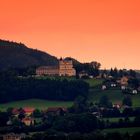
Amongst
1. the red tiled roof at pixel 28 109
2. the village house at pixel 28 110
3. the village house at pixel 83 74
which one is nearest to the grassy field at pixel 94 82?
the village house at pixel 83 74

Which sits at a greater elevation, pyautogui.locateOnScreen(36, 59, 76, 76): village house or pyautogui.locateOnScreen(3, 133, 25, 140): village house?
pyautogui.locateOnScreen(36, 59, 76, 76): village house

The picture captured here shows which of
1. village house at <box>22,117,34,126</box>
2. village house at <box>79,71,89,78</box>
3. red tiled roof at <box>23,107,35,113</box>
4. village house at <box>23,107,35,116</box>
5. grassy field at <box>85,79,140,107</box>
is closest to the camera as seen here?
village house at <box>22,117,34,126</box>

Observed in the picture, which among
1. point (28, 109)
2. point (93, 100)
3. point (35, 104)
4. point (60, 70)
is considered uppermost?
point (60, 70)

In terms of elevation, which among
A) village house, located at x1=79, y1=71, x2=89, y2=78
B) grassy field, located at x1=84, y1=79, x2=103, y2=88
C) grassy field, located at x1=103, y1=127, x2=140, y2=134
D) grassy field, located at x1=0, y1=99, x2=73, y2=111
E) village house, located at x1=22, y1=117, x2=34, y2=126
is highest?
village house, located at x1=79, y1=71, x2=89, y2=78

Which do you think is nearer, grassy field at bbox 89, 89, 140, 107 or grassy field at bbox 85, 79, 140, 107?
grassy field at bbox 89, 89, 140, 107

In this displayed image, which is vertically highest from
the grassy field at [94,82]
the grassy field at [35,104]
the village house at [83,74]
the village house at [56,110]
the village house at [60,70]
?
the village house at [60,70]

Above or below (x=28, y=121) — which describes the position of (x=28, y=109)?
above

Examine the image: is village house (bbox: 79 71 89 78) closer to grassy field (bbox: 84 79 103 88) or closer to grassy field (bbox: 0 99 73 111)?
grassy field (bbox: 84 79 103 88)

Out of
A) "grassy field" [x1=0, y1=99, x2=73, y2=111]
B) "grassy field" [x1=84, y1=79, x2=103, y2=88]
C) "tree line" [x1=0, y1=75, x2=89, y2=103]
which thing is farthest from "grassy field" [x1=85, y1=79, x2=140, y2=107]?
"grassy field" [x1=0, y1=99, x2=73, y2=111]

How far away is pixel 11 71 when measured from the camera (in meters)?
175

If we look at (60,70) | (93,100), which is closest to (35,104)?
(93,100)

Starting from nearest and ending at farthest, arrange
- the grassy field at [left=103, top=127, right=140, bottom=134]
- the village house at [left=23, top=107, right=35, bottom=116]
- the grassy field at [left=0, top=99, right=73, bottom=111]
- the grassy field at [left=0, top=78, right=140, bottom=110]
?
the grassy field at [left=103, top=127, right=140, bottom=134], the village house at [left=23, top=107, right=35, bottom=116], the grassy field at [left=0, top=99, right=73, bottom=111], the grassy field at [left=0, top=78, right=140, bottom=110]

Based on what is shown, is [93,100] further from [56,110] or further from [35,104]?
[56,110]

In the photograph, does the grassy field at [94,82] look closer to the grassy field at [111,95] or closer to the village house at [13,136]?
the grassy field at [111,95]
